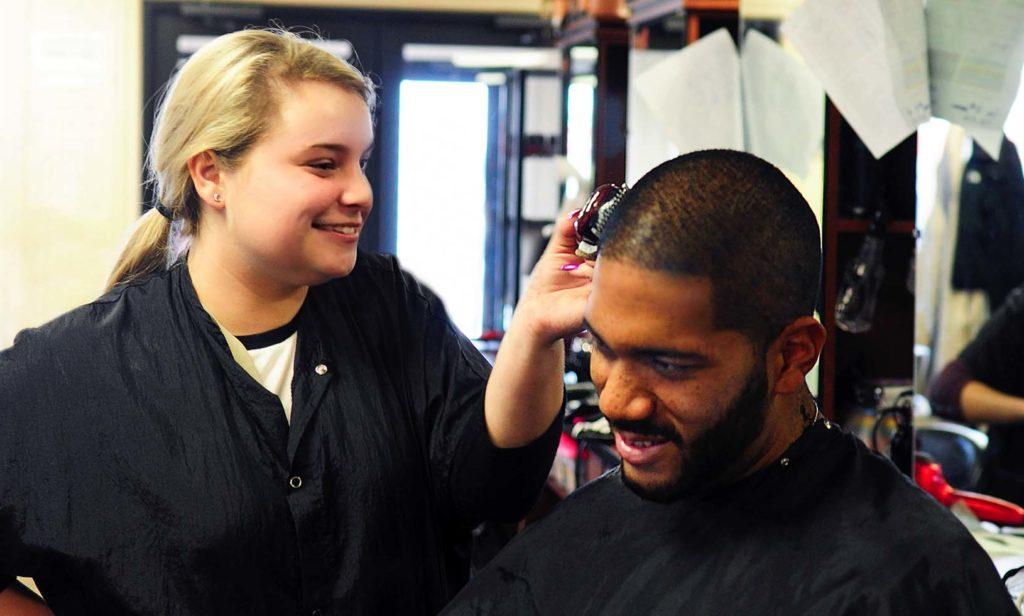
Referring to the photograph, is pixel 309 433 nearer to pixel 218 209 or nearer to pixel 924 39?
pixel 218 209

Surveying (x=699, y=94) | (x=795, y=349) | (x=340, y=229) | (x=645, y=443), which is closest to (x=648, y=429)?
(x=645, y=443)

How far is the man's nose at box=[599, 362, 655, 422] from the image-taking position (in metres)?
1.17

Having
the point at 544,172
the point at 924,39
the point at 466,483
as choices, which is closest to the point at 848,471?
the point at 466,483

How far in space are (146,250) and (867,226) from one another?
3.92ft

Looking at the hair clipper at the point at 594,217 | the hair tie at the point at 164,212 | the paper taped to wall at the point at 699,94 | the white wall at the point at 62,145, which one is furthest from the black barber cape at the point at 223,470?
the white wall at the point at 62,145

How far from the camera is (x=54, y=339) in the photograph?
5.48 ft

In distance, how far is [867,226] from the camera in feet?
6.74

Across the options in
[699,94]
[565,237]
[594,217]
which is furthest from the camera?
[699,94]

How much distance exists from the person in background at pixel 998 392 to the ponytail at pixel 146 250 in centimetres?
157

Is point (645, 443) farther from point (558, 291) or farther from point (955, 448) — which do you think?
point (955, 448)

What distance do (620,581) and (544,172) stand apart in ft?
12.7

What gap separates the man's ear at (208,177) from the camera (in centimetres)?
170

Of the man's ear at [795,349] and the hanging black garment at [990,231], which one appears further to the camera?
the hanging black garment at [990,231]

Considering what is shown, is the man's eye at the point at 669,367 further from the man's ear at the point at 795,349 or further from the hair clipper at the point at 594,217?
the hair clipper at the point at 594,217
